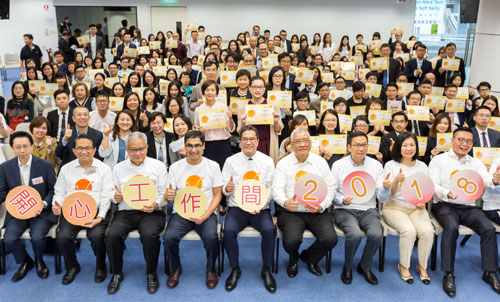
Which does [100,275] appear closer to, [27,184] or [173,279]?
[173,279]

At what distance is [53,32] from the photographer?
15.3 m

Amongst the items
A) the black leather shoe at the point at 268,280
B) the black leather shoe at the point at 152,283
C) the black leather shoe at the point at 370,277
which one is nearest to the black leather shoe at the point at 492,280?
the black leather shoe at the point at 370,277

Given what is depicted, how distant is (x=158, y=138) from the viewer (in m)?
4.60

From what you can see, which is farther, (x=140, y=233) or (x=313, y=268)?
(x=313, y=268)

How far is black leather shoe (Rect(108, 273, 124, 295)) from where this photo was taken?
3520 millimetres

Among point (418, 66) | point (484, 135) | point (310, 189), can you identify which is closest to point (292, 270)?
point (310, 189)

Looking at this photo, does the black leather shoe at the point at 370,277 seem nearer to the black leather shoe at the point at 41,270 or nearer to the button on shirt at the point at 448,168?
the button on shirt at the point at 448,168

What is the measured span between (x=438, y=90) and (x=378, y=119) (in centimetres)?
208

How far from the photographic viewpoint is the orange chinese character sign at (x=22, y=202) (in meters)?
3.58

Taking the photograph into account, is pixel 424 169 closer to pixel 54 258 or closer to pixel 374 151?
pixel 374 151

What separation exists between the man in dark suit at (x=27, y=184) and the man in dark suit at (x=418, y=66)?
665 centimetres

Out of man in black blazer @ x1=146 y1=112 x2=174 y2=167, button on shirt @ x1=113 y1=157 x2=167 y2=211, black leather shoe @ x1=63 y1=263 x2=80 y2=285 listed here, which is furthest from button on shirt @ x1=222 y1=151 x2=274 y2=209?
black leather shoe @ x1=63 y1=263 x2=80 y2=285

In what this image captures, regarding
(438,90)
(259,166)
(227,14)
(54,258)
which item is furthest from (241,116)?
(227,14)

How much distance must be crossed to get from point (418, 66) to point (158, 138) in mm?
5672
